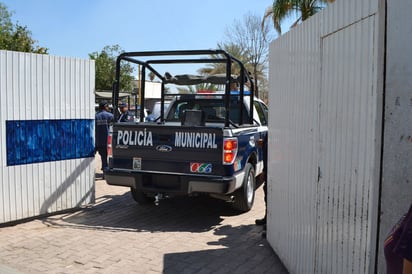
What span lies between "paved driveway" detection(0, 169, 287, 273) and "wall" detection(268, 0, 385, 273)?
0.72m

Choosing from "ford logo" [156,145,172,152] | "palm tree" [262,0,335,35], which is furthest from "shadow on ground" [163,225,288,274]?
"palm tree" [262,0,335,35]

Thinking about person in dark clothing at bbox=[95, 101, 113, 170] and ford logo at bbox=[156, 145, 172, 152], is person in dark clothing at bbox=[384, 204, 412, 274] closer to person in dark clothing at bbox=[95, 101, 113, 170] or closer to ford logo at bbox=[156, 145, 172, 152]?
ford logo at bbox=[156, 145, 172, 152]

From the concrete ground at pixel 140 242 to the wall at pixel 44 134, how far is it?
1.11ft

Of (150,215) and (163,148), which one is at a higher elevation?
(163,148)

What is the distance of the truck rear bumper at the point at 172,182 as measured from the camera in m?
5.56

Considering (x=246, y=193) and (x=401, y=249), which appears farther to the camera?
(x=246, y=193)

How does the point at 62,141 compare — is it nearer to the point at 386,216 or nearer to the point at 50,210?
the point at 50,210

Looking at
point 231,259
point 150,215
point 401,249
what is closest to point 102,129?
point 150,215

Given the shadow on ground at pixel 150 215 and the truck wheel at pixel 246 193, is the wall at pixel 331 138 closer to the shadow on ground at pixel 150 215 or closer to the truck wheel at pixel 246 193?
the truck wheel at pixel 246 193

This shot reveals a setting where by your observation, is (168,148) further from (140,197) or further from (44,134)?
(44,134)

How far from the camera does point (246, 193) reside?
252 inches

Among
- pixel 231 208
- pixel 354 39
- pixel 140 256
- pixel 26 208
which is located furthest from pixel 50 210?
pixel 354 39

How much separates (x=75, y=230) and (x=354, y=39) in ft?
15.1

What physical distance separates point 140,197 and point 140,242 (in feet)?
5.85
